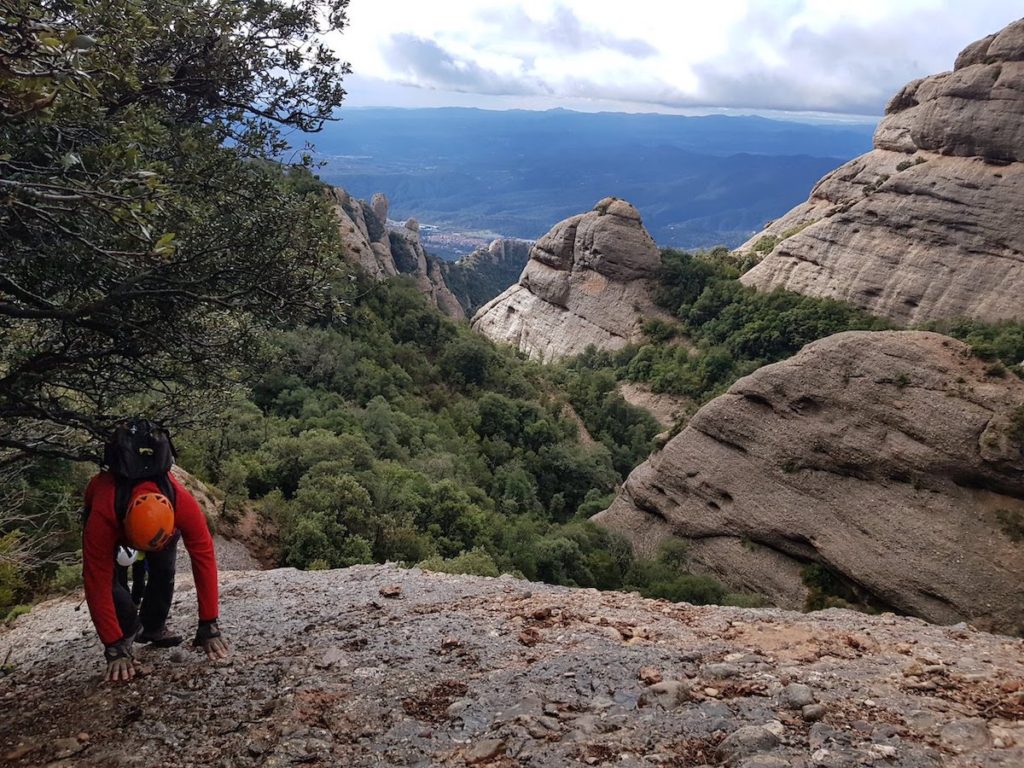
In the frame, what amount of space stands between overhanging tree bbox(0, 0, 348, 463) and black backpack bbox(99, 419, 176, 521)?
2.02 ft

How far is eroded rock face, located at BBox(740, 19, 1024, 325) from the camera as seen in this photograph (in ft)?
122

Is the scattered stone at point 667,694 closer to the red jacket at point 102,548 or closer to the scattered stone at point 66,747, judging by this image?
the red jacket at point 102,548

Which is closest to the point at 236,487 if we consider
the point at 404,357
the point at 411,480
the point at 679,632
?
the point at 411,480

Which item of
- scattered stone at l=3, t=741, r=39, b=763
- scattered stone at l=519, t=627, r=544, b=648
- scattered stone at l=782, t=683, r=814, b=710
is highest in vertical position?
scattered stone at l=3, t=741, r=39, b=763

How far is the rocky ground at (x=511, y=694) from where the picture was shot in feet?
13.8

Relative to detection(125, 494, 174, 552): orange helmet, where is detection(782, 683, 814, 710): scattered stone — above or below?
below

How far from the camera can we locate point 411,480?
17.8m

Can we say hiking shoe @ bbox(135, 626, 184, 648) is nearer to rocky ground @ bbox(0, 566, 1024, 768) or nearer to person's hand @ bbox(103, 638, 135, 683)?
rocky ground @ bbox(0, 566, 1024, 768)

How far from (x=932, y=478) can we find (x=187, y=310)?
16.7 m

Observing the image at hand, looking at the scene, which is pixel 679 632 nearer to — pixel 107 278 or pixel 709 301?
pixel 107 278

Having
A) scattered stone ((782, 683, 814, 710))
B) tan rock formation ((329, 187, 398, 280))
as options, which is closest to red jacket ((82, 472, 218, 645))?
scattered stone ((782, 683, 814, 710))

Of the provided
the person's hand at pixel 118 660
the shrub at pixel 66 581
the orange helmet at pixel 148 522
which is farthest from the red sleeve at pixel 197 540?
the shrub at pixel 66 581

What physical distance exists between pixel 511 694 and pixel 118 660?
9.65 ft

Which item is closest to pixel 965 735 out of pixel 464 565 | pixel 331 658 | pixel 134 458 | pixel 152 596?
pixel 331 658
